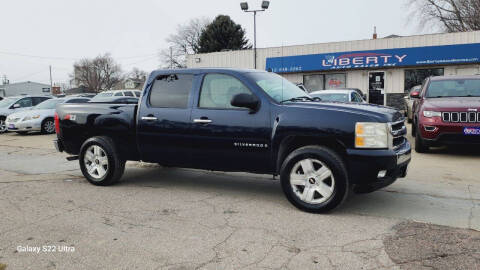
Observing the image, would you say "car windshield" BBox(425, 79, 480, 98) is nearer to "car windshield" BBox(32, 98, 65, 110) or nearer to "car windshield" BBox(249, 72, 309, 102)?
"car windshield" BBox(249, 72, 309, 102)

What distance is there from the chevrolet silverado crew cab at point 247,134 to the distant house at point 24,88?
90542mm

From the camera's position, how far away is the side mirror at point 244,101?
4629mm

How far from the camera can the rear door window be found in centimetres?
533

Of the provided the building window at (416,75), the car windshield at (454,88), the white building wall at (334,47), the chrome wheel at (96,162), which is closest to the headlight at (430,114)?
the car windshield at (454,88)

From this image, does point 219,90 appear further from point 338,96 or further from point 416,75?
point 416,75

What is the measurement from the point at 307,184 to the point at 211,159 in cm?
131

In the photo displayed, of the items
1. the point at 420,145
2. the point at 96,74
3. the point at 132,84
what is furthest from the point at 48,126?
the point at 96,74

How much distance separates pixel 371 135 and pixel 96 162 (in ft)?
13.0

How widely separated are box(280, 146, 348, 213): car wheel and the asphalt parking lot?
152 millimetres

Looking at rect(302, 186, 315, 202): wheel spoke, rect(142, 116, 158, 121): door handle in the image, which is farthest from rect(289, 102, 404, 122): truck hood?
rect(142, 116, 158, 121): door handle

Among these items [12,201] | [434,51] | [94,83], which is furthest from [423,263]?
[94,83]

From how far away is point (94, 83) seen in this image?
279ft

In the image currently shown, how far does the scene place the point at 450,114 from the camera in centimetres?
764

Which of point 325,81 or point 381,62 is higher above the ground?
point 381,62
